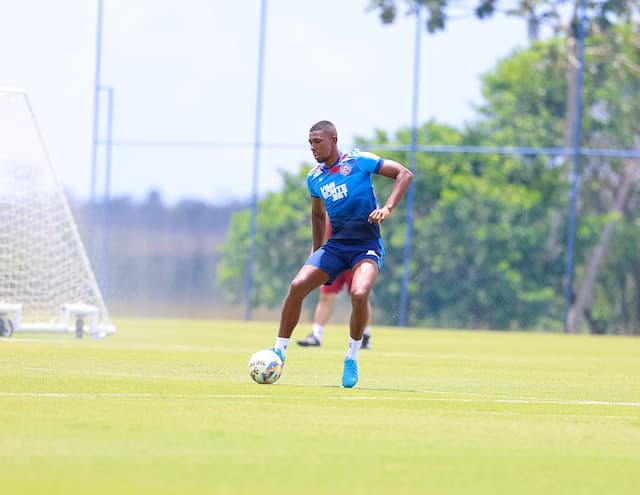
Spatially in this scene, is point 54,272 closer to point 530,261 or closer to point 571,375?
point 571,375

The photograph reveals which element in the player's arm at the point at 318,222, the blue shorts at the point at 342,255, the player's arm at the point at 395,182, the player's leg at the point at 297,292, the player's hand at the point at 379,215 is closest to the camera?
the player's hand at the point at 379,215

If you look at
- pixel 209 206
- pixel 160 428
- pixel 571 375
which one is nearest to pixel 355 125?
pixel 209 206

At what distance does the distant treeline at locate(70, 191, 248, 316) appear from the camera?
38500mm

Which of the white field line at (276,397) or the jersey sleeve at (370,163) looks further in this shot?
the jersey sleeve at (370,163)

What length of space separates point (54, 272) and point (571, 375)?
329 inches

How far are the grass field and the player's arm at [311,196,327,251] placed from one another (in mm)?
1106

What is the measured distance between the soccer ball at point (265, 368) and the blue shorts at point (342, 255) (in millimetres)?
804

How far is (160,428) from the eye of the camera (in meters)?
8.21

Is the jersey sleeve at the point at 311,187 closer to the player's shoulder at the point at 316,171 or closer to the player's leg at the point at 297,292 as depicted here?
the player's shoulder at the point at 316,171

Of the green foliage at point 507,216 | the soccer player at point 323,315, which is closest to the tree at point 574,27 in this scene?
the green foliage at point 507,216

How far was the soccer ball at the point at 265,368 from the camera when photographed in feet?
38.4

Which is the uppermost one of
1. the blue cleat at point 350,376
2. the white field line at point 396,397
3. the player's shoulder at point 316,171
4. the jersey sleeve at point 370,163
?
the jersey sleeve at point 370,163

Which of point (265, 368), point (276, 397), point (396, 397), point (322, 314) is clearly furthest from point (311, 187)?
point (322, 314)

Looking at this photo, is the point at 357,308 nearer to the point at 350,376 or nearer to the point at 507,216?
the point at 350,376
